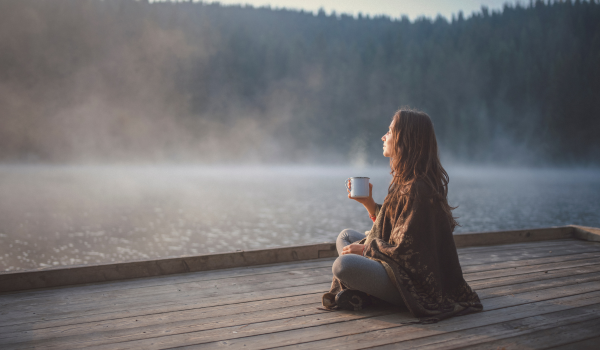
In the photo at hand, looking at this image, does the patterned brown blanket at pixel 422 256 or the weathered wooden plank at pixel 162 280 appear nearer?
the patterned brown blanket at pixel 422 256

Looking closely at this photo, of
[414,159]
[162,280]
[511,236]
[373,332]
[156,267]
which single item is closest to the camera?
[373,332]

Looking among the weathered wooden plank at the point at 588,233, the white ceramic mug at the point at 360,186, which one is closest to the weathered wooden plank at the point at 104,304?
the white ceramic mug at the point at 360,186

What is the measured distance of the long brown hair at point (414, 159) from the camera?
1.91m

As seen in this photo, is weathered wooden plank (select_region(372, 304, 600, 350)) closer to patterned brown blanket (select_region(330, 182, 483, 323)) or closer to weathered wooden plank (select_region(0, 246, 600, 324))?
patterned brown blanket (select_region(330, 182, 483, 323))

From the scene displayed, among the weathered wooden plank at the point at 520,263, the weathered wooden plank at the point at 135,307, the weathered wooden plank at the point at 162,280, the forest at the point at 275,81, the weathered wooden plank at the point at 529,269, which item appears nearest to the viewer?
the weathered wooden plank at the point at 135,307

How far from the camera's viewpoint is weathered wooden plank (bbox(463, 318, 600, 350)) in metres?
1.68

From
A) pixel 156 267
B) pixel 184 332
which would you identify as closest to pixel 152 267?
pixel 156 267

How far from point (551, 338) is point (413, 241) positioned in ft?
2.38

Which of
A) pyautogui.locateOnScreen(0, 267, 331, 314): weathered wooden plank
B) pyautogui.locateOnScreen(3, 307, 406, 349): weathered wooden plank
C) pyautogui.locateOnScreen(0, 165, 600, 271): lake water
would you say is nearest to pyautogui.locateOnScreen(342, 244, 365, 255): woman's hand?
pyautogui.locateOnScreen(3, 307, 406, 349): weathered wooden plank

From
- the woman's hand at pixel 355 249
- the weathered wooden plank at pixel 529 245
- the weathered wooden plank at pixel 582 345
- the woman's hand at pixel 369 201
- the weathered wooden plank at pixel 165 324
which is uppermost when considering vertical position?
the woman's hand at pixel 369 201

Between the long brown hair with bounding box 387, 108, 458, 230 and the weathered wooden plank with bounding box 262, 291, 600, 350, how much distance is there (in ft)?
1.71

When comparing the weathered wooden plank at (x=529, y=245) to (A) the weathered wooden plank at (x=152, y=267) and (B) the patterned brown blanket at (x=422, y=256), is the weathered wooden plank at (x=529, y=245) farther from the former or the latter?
(B) the patterned brown blanket at (x=422, y=256)

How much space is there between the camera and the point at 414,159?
6.35ft

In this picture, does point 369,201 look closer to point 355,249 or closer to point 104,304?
point 355,249
